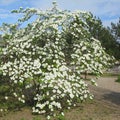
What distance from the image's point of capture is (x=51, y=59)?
1234 cm

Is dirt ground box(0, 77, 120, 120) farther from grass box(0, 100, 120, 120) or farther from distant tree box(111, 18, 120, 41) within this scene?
distant tree box(111, 18, 120, 41)

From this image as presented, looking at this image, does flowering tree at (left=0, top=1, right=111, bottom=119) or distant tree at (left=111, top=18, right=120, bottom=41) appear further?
distant tree at (left=111, top=18, right=120, bottom=41)

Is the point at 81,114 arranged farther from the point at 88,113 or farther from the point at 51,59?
the point at 51,59

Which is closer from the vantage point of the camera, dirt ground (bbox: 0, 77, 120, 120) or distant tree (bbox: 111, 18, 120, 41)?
dirt ground (bbox: 0, 77, 120, 120)

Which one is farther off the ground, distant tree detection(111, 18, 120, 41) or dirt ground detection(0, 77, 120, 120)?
distant tree detection(111, 18, 120, 41)

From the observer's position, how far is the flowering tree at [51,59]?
11.8m

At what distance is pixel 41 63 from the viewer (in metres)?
12.3

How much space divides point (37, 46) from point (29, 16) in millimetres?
1810

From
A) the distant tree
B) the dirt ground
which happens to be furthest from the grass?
the distant tree

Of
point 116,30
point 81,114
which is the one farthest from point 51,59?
point 116,30

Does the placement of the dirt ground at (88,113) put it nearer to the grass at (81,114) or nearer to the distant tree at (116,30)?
the grass at (81,114)

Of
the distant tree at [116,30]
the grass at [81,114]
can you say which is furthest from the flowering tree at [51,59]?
the distant tree at [116,30]

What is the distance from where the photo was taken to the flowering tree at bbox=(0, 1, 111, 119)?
38.7ft

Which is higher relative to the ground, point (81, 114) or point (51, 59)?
point (51, 59)
